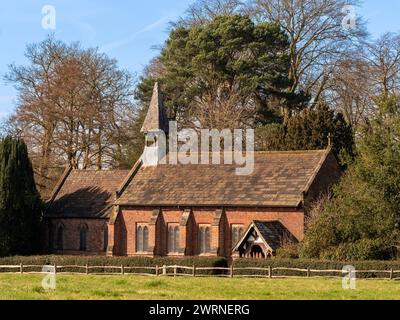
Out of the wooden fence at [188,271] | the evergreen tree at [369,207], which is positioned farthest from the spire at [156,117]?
the evergreen tree at [369,207]

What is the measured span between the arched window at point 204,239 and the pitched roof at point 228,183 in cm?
157

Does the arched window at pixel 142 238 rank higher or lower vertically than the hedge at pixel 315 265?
higher

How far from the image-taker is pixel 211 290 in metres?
32.4

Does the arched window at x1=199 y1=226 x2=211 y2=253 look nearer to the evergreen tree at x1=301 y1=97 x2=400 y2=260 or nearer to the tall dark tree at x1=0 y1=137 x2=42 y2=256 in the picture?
the evergreen tree at x1=301 y1=97 x2=400 y2=260

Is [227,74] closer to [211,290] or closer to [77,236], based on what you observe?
[77,236]

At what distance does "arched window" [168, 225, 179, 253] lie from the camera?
2115 inches

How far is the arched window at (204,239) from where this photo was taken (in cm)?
5269

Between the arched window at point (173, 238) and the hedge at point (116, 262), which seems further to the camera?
Answer: the arched window at point (173, 238)

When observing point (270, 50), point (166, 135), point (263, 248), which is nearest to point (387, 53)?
point (270, 50)

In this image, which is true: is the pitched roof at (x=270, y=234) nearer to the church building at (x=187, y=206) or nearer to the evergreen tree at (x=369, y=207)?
the church building at (x=187, y=206)

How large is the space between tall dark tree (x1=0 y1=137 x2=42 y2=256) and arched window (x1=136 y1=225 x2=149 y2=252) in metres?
7.18

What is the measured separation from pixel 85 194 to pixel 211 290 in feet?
94.6
